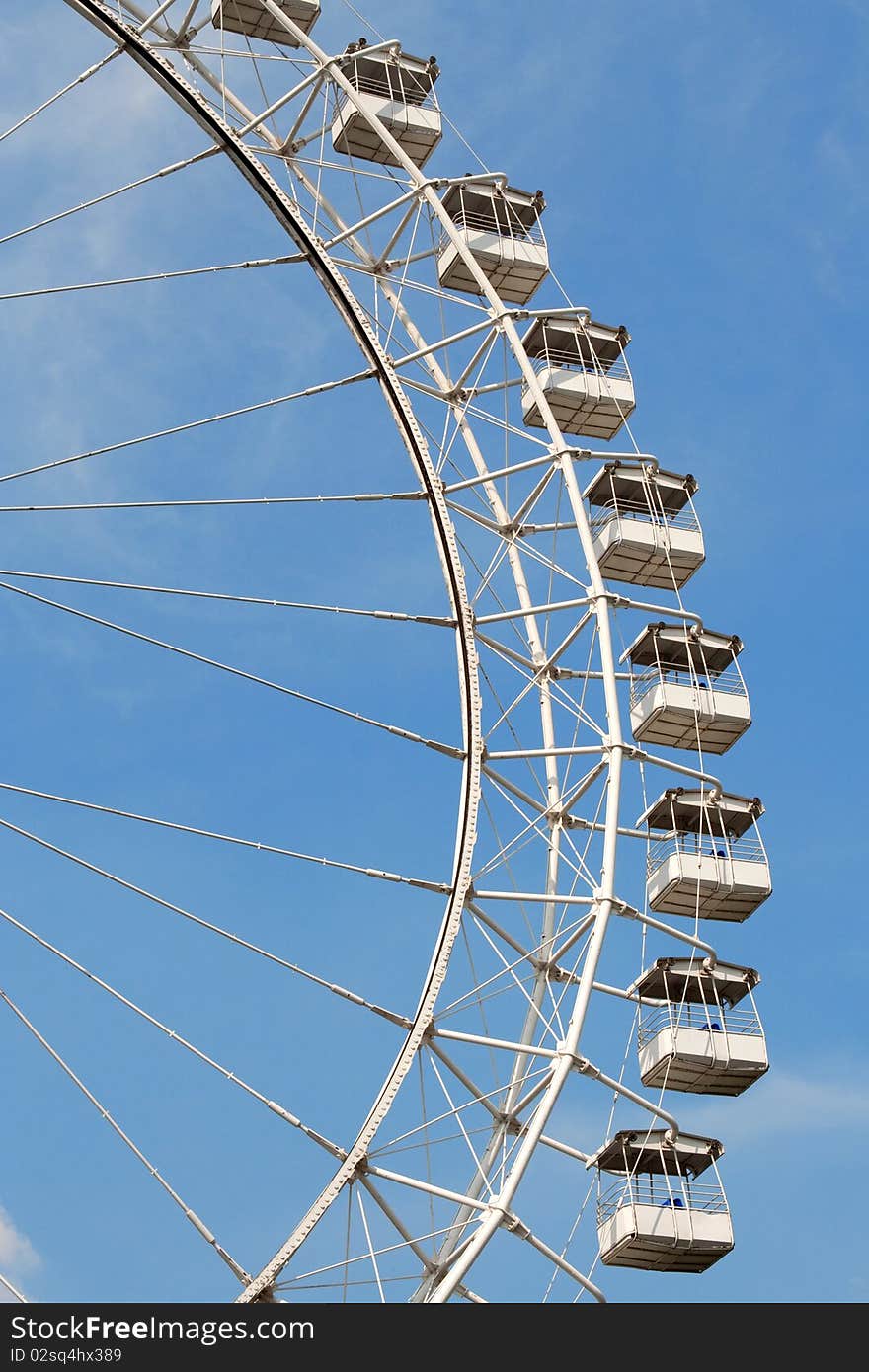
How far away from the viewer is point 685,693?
35.2 metres

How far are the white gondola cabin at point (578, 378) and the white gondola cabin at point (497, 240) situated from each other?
33.0 inches

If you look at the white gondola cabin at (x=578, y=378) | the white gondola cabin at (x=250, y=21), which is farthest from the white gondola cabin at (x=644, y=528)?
the white gondola cabin at (x=250, y=21)

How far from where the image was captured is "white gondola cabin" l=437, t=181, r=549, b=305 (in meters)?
35.8

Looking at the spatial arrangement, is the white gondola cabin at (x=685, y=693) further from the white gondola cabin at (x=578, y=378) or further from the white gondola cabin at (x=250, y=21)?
the white gondola cabin at (x=250, y=21)

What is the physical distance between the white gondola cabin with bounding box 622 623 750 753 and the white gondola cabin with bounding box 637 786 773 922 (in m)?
0.92

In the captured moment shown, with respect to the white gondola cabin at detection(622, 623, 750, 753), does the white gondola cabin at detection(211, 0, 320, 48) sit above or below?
above

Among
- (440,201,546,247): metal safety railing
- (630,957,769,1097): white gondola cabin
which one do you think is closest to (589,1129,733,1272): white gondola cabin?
(630,957,769,1097): white gondola cabin

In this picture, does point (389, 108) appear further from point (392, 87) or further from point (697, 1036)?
point (697, 1036)

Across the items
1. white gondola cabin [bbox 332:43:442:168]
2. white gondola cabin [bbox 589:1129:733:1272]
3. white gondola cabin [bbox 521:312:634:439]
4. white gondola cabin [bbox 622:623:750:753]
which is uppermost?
white gondola cabin [bbox 332:43:442:168]

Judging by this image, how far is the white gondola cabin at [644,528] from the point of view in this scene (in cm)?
3572

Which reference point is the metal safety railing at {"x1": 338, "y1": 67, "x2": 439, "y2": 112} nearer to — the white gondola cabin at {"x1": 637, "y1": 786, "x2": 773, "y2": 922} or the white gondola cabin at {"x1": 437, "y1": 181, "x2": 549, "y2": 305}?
the white gondola cabin at {"x1": 437, "y1": 181, "x2": 549, "y2": 305}

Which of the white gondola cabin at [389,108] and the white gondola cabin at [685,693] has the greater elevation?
the white gondola cabin at [389,108]
